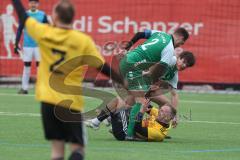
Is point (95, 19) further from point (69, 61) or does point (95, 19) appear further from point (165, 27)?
point (69, 61)

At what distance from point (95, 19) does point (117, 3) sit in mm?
741

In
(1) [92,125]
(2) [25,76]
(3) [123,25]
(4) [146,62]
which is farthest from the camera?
(3) [123,25]

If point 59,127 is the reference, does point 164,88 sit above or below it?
below

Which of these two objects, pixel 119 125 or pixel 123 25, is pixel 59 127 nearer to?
pixel 119 125

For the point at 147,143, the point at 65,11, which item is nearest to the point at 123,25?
the point at 147,143

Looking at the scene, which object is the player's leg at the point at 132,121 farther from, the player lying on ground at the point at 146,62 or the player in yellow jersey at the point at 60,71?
the player in yellow jersey at the point at 60,71

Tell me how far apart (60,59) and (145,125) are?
4800 millimetres

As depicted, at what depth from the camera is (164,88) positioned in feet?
46.3

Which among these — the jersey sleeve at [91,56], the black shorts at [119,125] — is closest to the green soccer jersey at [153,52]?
the black shorts at [119,125]

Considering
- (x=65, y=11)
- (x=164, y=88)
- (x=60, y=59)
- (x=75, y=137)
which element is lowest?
(x=164, y=88)

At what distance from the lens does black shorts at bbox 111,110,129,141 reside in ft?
40.6

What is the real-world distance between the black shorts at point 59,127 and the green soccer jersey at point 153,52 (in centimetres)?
497

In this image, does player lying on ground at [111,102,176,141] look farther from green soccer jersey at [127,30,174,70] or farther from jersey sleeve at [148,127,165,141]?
green soccer jersey at [127,30,174,70]

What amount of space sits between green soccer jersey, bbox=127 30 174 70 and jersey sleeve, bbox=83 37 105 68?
461 cm
